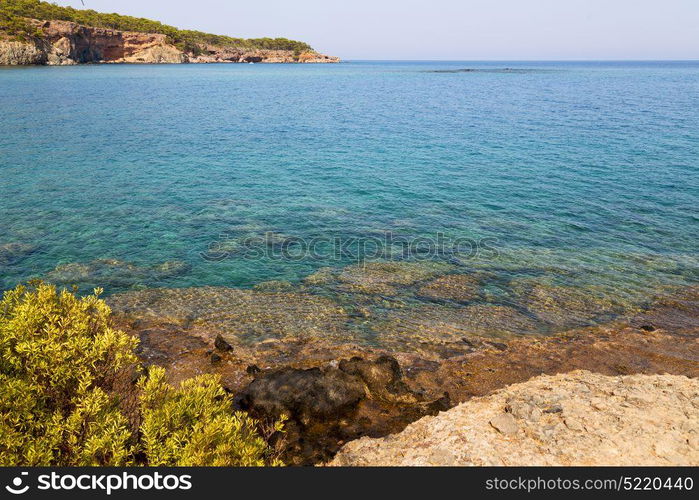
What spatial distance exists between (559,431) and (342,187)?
36702 mm

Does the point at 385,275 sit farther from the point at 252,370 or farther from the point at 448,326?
the point at 252,370

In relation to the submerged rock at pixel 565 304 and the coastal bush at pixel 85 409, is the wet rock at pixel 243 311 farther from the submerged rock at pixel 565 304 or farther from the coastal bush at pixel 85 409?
the submerged rock at pixel 565 304

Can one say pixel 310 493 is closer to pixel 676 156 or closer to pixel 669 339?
pixel 669 339

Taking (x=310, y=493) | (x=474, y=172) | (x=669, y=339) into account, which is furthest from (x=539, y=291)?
(x=474, y=172)

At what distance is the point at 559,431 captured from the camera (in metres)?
13.1

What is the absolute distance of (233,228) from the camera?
117ft

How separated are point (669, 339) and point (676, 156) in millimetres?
46092

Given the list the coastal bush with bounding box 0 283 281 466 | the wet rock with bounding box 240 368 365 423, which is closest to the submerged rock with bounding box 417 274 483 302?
the wet rock with bounding box 240 368 365 423

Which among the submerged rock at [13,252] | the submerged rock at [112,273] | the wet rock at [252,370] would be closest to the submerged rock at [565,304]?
the wet rock at [252,370]

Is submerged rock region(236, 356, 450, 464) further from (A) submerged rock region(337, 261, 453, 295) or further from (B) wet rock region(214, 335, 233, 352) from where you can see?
(A) submerged rock region(337, 261, 453, 295)

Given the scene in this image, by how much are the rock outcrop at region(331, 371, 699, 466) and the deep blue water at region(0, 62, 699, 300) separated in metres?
13.4

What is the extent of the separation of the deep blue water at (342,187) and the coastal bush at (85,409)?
14800 mm

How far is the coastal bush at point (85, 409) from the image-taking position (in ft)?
32.9

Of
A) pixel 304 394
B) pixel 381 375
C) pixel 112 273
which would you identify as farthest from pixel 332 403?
pixel 112 273
